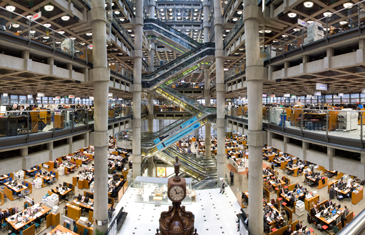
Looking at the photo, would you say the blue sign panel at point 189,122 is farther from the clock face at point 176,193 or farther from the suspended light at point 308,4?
the clock face at point 176,193

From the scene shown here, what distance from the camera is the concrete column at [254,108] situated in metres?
10.6

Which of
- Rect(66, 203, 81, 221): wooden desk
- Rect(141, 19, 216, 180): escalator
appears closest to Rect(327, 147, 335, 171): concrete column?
Rect(141, 19, 216, 180): escalator

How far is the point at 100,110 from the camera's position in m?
11.1

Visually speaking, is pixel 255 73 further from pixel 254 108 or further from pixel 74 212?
pixel 74 212

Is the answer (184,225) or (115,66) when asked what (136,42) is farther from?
(184,225)

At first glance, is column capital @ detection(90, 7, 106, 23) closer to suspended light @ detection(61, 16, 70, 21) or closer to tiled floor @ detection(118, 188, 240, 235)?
suspended light @ detection(61, 16, 70, 21)

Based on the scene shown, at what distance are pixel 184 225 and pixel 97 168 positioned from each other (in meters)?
6.25

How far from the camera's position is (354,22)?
22.4 feet

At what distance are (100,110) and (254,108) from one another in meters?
8.20

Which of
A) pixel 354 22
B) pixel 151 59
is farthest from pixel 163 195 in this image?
pixel 151 59

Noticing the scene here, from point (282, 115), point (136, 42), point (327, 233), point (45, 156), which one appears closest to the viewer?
point (45, 156)

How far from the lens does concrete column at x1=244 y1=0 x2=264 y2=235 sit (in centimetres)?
1063

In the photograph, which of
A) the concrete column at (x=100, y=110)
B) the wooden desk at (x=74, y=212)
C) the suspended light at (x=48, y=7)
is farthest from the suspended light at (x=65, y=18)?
the wooden desk at (x=74, y=212)

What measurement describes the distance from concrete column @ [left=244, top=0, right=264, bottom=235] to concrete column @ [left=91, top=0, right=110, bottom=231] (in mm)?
7668
